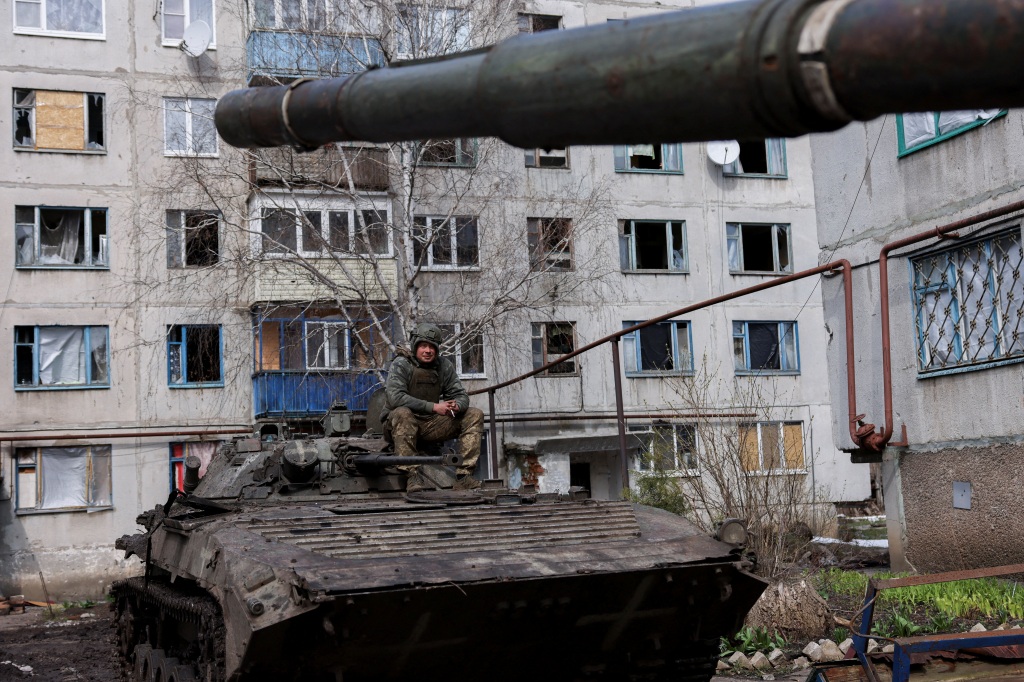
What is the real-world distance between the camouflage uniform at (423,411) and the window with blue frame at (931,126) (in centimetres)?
488

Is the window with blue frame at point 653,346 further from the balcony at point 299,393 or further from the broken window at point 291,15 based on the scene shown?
the broken window at point 291,15

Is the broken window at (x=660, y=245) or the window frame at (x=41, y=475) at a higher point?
the broken window at (x=660, y=245)

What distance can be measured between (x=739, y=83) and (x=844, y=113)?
202 mm

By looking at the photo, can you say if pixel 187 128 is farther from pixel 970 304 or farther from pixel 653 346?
pixel 970 304

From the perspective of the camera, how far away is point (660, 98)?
229cm

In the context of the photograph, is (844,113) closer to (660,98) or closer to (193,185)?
(660,98)

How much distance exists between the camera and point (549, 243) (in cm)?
2391

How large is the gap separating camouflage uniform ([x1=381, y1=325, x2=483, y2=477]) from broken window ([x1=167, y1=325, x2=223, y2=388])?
14.0m

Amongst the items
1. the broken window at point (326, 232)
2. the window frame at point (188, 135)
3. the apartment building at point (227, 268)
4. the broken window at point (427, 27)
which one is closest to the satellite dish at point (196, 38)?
the apartment building at point (227, 268)

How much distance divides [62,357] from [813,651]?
671 inches

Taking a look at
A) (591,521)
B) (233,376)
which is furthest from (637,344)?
(591,521)

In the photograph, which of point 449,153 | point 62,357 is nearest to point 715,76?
point 449,153

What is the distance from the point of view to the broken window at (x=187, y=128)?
22.4 m

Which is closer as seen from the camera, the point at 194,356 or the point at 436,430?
the point at 436,430
